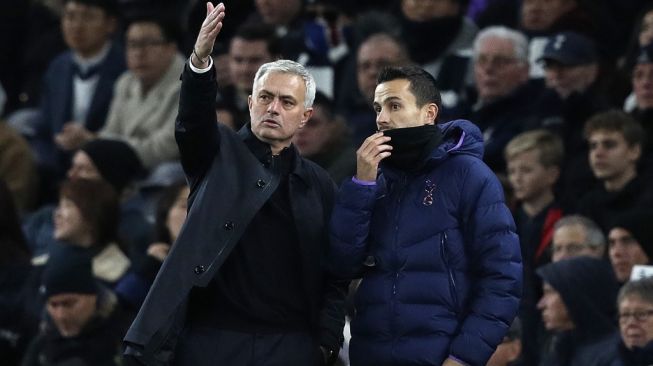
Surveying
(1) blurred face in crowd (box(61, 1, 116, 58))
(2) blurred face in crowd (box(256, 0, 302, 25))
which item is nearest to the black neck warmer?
(2) blurred face in crowd (box(256, 0, 302, 25))

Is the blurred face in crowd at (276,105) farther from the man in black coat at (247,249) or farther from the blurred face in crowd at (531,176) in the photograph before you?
the blurred face in crowd at (531,176)

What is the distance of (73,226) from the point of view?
36.6ft

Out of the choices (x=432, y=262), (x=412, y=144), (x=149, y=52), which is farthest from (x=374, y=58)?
(x=432, y=262)

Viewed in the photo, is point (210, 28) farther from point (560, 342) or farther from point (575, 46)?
point (575, 46)

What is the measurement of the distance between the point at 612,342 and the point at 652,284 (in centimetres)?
48

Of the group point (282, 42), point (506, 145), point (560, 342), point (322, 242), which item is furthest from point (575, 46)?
point (322, 242)

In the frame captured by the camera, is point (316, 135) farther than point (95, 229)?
No

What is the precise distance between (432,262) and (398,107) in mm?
615

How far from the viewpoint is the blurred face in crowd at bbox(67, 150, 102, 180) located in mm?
11961

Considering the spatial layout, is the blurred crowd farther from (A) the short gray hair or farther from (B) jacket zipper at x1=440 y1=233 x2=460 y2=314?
(B) jacket zipper at x1=440 y1=233 x2=460 y2=314

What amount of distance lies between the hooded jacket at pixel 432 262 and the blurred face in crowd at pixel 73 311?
3.65 metres

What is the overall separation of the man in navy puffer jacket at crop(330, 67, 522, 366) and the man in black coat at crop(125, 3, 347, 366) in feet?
0.97

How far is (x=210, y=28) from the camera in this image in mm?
6715

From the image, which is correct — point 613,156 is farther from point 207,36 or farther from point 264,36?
point 207,36
